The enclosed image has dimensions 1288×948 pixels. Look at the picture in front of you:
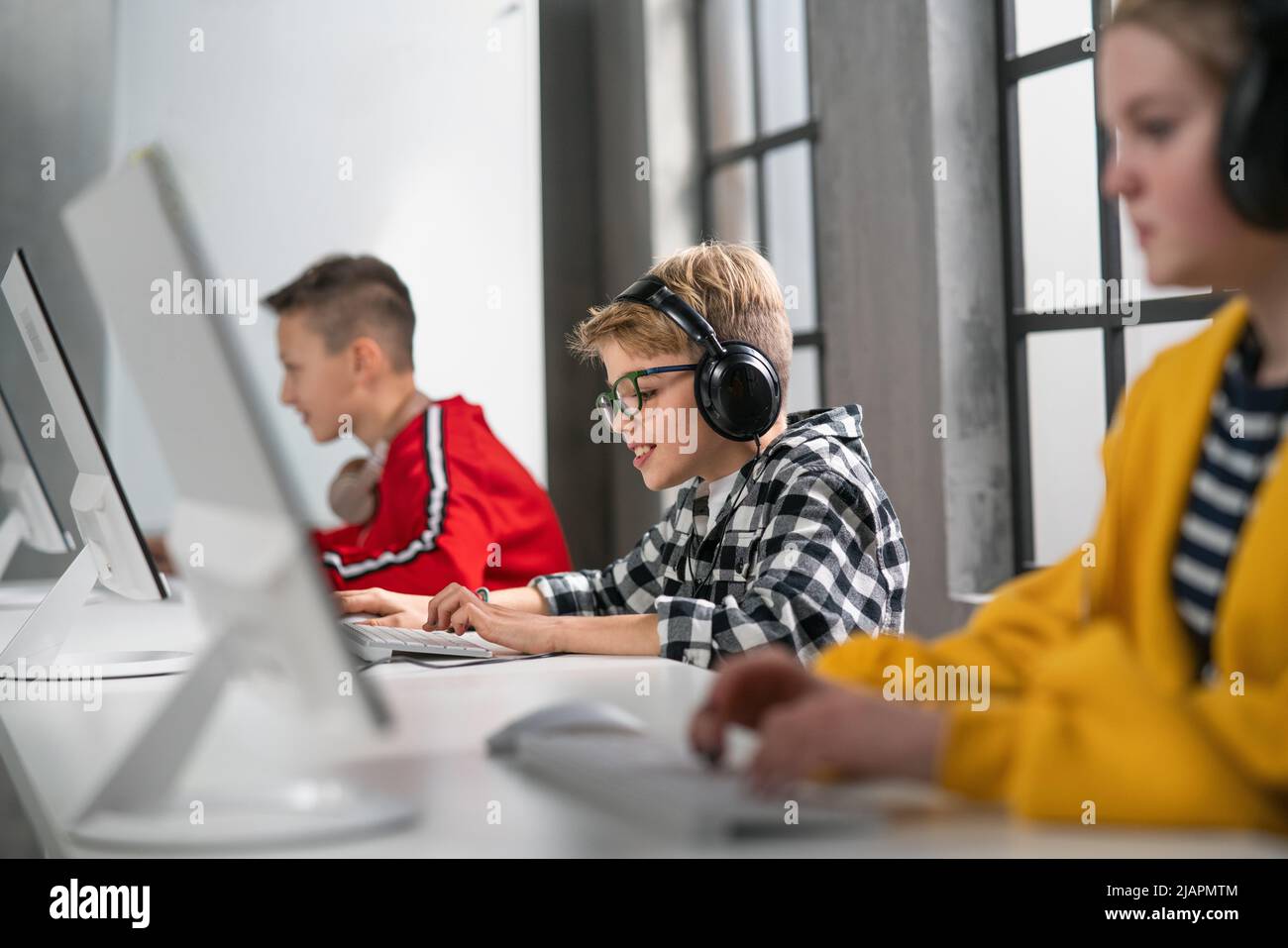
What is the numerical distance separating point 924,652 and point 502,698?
1.39 ft

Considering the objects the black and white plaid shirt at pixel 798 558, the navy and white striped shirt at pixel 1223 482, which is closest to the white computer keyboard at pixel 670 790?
the navy and white striped shirt at pixel 1223 482

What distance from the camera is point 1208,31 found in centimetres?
68

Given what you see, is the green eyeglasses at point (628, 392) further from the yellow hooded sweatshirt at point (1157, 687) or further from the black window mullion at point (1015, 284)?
the black window mullion at point (1015, 284)

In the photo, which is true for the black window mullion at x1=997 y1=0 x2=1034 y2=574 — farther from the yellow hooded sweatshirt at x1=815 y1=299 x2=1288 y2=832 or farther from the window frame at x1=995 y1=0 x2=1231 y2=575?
the yellow hooded sweatshirt at x1=815 y1=299 x2=1288 y2=832

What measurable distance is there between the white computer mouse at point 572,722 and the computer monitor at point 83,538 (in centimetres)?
51

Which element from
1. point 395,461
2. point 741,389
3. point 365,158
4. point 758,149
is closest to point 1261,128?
point 741,389

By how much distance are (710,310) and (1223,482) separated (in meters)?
1.03

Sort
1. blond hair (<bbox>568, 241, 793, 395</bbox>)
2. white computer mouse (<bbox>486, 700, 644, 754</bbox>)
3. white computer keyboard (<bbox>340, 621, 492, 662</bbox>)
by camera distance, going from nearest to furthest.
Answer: white computer mouse (<bbox>486, 700, 644, 754</bbox>), white computer keyboard (<bbox>340, 621, 492, 662</bbox>), blond hair (<bbox>568, 241, 793, 395</bbox>)

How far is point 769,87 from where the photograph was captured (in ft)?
12.7

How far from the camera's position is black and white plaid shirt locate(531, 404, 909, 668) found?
4.24 ft

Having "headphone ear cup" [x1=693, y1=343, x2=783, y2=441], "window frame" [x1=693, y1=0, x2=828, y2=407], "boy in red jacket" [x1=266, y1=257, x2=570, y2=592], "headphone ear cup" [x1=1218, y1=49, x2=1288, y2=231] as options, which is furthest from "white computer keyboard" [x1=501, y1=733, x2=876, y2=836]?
"window frame" [x1=693, y1=0, x2=828, y2=407]

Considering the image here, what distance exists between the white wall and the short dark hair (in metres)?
1.20

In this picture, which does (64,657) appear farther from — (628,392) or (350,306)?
(350,306)
